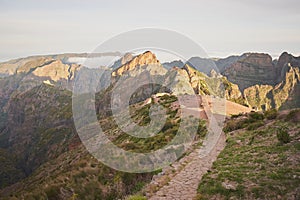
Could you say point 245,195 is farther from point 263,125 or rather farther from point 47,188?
point 263,125

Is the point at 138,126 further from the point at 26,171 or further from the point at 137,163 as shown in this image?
the point at 26,171

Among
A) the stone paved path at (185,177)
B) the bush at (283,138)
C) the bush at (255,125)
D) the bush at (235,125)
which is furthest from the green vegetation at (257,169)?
the bush at (235,125)

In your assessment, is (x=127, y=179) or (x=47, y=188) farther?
(x=127, y=179)

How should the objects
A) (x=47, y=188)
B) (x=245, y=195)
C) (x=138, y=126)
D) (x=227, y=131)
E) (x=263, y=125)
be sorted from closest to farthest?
(x=245, y=195)
(x=47, y=188)
(x=263, y=125)
(x=227, y=131)
(x=138, y=126)

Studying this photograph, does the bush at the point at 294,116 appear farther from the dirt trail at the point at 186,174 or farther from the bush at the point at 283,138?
the dirt trail at the point at 186,174

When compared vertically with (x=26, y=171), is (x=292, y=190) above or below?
above

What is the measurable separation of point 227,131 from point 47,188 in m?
24.9

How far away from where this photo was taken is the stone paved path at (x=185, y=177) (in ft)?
58.4

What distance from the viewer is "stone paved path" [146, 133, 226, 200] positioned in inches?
701

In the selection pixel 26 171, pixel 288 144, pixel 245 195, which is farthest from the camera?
pixel 26 171

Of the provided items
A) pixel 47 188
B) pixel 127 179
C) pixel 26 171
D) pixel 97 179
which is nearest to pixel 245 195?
pixel 127 179

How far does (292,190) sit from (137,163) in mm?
13956

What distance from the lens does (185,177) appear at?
21328mm

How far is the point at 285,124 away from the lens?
103 ft
